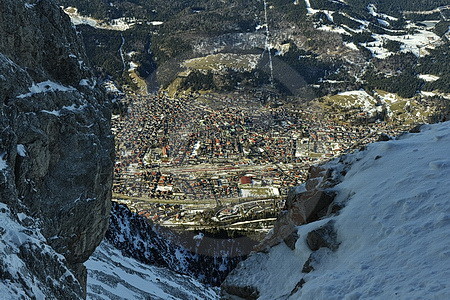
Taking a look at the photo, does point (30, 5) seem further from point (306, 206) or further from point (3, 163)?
point (306, 206)

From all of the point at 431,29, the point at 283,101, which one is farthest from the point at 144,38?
the point at 431,29

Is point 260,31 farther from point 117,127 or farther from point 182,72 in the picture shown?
point 117,127

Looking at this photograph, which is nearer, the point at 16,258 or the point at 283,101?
the point at 16,258

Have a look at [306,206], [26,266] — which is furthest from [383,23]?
[26,266]

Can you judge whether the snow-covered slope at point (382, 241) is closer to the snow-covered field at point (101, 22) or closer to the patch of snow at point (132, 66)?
the patch of snow at point (132, 66)

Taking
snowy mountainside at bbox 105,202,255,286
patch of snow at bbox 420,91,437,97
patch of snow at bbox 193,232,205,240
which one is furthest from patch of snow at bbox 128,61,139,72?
patch of snow at bbox 193,232,205,240

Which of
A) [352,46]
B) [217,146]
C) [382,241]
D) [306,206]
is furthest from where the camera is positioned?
[352,46]

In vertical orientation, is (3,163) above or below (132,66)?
below
